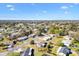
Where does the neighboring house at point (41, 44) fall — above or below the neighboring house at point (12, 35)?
below

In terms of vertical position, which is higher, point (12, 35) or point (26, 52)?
point (12, 35)

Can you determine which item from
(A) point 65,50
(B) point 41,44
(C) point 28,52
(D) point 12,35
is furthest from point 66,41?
(D) point 12,35

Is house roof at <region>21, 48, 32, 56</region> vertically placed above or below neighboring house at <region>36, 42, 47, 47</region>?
below

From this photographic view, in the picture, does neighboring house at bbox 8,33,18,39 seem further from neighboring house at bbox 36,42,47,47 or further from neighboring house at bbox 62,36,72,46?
neighboring house at bbox 62,36,72,46

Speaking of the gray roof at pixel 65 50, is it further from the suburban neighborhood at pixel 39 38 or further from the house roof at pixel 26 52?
the house roof at pixel 26 52

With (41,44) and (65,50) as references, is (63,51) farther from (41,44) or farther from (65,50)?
(41,44)

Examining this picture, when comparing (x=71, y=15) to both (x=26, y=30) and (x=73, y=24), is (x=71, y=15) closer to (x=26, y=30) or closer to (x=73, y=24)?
(x=73, y=24)

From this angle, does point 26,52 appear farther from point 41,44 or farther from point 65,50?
point 65,50

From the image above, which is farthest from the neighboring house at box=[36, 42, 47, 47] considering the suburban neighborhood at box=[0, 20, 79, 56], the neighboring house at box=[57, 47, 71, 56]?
the neighboring house at box=[57, 47, 71, 56]

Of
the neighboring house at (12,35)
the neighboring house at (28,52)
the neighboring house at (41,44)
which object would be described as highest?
the neighboring house at (12,35)

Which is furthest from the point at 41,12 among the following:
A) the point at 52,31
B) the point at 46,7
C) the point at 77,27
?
the point at 77,27

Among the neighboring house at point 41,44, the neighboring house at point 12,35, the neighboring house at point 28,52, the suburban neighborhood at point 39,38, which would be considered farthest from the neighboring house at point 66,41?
the neighboring house at point 12,35
